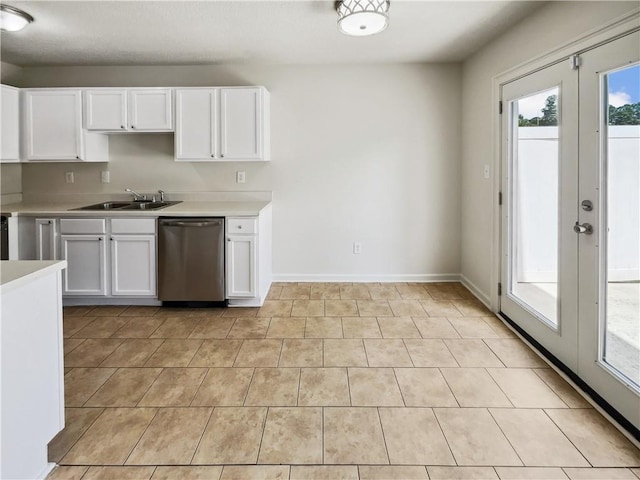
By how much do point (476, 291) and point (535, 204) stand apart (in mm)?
1423

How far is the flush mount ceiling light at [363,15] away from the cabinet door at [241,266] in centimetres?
184

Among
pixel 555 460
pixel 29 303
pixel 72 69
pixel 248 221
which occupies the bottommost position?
pixel 555 460

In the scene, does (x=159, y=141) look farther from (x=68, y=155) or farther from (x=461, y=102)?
(x=461, y=102)

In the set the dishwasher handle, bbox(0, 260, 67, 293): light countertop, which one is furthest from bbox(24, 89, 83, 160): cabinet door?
bbox(0, 260, 67, 293): light countertop

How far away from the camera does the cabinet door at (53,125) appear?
14.1ft

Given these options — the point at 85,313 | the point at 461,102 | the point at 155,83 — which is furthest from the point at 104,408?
the point at 461,102

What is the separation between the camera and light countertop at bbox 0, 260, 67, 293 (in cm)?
159

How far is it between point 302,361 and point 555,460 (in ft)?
4.91

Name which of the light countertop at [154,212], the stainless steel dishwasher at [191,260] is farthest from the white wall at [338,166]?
the stainless steel dishwasher at [191,260]

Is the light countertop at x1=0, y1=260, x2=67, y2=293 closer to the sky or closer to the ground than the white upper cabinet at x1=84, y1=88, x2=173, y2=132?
closer to the ground

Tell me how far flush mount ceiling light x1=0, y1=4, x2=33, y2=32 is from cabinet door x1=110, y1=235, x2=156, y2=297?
67.0 inches

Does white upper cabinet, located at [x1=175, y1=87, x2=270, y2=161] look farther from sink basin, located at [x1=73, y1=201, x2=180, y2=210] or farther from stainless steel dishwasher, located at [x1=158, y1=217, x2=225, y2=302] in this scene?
stainless steel dishwasher, located at [x1=158, y1=217, x2=225, y2=302]

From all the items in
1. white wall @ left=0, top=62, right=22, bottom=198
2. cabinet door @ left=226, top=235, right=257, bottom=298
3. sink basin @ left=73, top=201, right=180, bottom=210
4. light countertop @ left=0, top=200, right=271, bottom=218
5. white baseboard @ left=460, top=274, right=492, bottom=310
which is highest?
white wall @ left=0, top=62, right=22, bottom=198

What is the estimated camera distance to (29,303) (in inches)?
68.2
